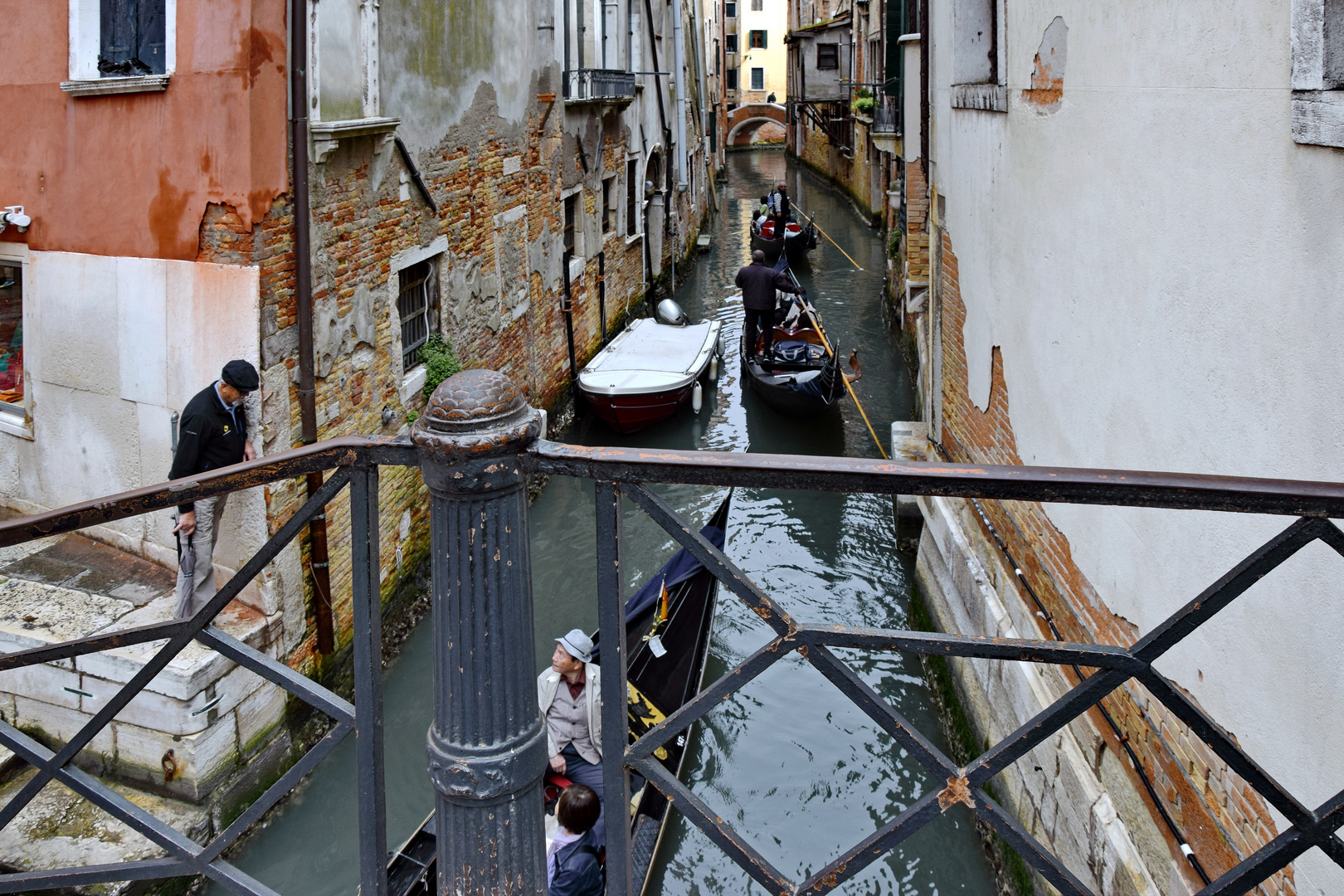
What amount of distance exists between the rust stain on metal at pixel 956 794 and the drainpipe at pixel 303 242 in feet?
12.9

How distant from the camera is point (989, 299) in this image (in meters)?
5.06

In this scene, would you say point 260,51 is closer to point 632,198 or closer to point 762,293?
point 762,293

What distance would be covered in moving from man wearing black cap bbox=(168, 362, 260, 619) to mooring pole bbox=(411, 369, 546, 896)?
11.2 ft

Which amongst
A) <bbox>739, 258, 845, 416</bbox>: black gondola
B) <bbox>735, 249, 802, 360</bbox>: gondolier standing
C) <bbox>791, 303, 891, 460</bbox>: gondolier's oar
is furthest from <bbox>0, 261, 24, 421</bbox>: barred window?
<bbox>735, 249, 802, 360</bbox>: gondolier standing

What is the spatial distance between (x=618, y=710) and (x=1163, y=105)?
2.51 meters

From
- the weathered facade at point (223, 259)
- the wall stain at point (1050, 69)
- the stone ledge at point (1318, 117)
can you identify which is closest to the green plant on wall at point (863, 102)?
the weathered facade at point (223, 259)

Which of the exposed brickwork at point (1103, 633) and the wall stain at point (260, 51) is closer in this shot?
the exposed brickwork at point (1103, 633)

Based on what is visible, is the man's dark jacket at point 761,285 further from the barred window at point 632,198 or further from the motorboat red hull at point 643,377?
the barred window at point 632,198

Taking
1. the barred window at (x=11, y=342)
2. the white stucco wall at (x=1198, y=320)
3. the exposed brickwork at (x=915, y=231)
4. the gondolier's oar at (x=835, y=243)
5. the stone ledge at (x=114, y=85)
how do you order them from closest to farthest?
the white stucco wall at (x=1198, y=320) < the stone ledge at (x=114, y=85) < the barred window at (x=11, y=342) < the exposed brickwork at (x=915, y=231) < the gondolier's oar at (x=835, y=243)

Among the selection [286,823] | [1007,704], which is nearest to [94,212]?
[286,823]

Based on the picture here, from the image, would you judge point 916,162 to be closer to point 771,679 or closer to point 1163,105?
point 771,679

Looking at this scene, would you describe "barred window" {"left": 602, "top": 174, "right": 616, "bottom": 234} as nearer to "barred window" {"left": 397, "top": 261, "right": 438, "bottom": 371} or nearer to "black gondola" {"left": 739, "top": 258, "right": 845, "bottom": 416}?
"black gondola" {"left": 739, "top": 258, "right": 845, "bottom": 416}

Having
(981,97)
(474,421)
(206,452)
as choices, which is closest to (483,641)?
(474,421)

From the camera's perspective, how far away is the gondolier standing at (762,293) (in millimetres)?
11297
